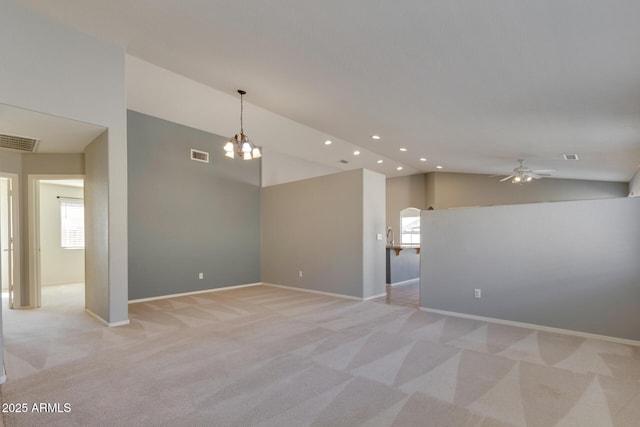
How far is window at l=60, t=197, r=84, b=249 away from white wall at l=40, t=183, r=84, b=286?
84 mm

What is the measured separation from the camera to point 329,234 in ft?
22.3

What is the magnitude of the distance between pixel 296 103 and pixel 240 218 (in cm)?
349

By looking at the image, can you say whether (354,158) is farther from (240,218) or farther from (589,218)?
(589,218)

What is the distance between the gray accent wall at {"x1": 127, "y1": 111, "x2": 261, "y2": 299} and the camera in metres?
6.15

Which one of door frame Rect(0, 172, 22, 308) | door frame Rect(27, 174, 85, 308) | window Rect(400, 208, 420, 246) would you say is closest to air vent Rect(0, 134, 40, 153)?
door frame Rect(27, 174, 85, 308)

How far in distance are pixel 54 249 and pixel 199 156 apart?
4602 mm

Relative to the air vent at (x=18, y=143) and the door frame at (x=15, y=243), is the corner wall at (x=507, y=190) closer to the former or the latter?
the air vent at (x=18, y=143)

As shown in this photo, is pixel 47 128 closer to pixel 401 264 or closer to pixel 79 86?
pixel 79 86

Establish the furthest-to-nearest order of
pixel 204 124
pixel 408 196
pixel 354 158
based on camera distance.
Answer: pixel 408 196 < pixel 354 158 < pixel 204 124

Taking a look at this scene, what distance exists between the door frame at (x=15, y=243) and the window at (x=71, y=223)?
10.1 feet

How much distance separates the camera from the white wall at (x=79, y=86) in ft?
11.5

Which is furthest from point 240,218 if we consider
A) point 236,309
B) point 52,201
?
point 52,201

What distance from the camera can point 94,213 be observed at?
15.9 feet

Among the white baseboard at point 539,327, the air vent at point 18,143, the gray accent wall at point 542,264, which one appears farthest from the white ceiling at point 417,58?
the white baseboard at point 539,327
